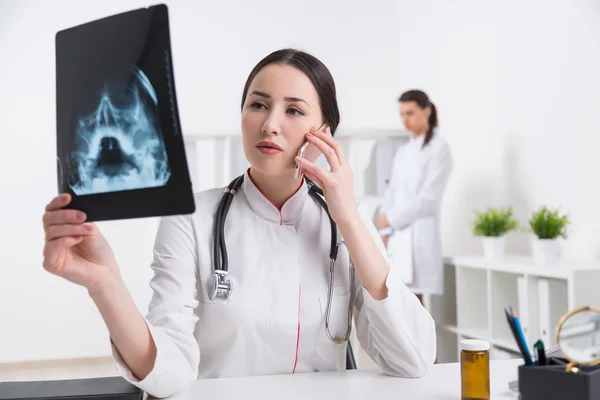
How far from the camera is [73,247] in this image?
1.01 meters

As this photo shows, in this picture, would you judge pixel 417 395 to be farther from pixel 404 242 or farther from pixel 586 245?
pixel 404 242

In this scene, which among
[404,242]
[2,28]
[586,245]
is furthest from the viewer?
[2,28]

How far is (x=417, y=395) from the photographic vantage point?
1115 millimetres

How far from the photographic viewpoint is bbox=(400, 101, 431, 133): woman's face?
3.91 m

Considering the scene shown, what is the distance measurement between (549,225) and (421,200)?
0.89 meters

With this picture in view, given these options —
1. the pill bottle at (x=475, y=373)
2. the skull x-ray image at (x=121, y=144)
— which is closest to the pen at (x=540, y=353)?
the pill bottle at (x=475, y=373)


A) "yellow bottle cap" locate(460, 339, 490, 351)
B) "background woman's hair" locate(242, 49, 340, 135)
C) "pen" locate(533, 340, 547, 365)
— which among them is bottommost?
"yellow bottle cap" locate(460, 339, 490, 351)

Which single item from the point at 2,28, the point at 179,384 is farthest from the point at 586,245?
the point at 2,28

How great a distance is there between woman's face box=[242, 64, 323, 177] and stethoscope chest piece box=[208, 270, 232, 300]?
23cm

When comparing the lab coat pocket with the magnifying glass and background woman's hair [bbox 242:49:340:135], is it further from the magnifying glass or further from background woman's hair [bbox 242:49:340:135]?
the magnifying glass

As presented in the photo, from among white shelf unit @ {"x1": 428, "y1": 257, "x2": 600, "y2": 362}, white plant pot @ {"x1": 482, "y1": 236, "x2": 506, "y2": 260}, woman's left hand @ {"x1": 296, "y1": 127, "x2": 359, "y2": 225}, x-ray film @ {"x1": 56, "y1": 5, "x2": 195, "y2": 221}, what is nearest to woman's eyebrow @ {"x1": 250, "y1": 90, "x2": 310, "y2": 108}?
woman's left hand @ {"x1": 296, "y1": 127, "x2": 359, "y2": 225}

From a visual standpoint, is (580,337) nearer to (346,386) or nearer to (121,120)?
(346,386)

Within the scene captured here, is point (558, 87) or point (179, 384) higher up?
point (558, 87)

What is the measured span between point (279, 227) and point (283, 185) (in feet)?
0.32
